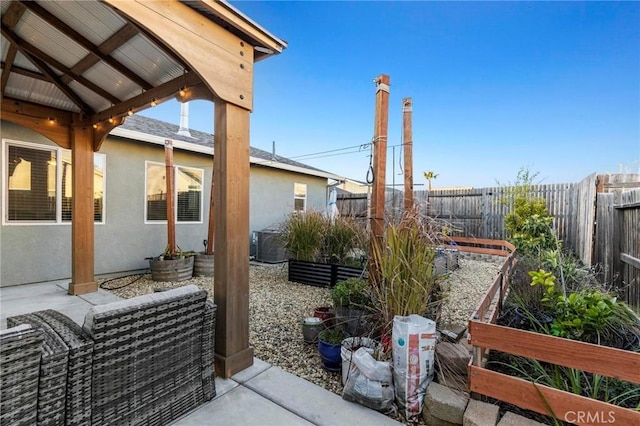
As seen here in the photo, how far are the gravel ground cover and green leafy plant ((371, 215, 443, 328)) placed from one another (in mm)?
679

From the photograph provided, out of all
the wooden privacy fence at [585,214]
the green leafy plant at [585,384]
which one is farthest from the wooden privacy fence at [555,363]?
the wooden privacy fence at [585,214]

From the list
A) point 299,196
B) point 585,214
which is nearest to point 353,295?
point 585,214

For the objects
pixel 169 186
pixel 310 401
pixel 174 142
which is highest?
pixel 174 142

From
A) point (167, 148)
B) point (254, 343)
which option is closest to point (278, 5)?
point (167, 148)

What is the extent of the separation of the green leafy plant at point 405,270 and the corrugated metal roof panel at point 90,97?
14.6 feet

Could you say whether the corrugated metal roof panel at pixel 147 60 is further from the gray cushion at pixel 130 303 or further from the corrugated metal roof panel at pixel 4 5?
the gray cushion at pixel 130 303

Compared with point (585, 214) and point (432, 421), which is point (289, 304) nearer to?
point (432, 421)

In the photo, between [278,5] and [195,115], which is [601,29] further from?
[195,115]

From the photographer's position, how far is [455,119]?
10.4 meters

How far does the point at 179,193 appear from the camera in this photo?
272 inches

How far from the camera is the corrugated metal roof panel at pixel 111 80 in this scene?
3.40 metres

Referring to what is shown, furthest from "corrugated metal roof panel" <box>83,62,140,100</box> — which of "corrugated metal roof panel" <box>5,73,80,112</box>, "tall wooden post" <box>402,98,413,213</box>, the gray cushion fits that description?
"tall wooden post" <box>402,98,413,213</box>

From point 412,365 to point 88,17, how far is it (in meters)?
3.94

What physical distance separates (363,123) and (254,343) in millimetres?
10796
